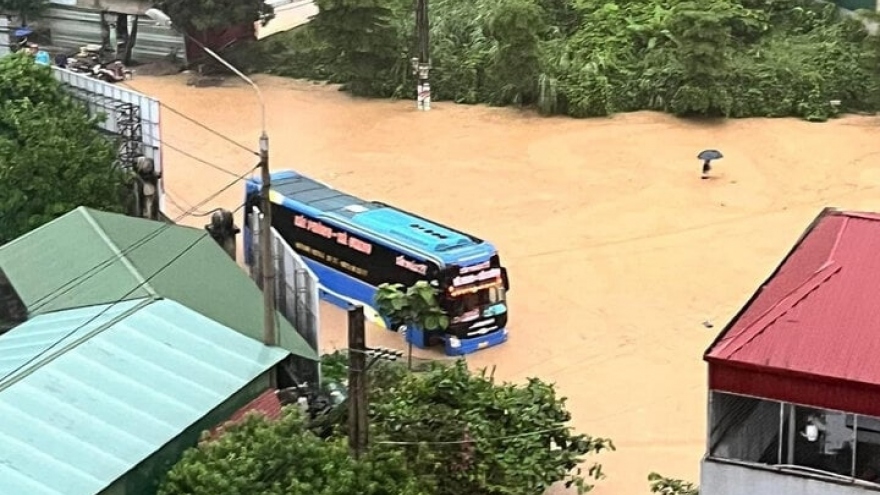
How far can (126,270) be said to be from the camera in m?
16.5

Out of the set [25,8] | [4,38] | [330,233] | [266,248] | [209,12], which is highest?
[209,12]

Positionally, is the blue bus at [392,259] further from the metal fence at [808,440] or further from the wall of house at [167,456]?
the metal fence at [808,440]

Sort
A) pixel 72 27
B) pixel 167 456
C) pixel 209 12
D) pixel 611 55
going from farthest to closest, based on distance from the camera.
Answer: pixel 72 27, pixel 209 12, pixel 611 55, pixel 167 456

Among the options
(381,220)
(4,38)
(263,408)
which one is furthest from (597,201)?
(4,38)

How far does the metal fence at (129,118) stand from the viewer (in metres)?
24.0

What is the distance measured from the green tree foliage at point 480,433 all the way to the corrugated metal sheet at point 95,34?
25.4 metres

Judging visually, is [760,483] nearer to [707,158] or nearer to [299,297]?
[299,297]

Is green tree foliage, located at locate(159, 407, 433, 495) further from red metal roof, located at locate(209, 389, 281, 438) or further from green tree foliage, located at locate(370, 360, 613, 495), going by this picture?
green tree foliage, located at locate(370, 360, 613, 495)

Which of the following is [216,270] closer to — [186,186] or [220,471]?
[220,471]

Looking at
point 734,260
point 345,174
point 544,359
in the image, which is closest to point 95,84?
point 345,174

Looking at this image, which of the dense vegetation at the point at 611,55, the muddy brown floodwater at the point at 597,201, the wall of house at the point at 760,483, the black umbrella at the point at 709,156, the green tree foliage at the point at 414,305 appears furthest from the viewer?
the dense vegetation at the point at 611,55

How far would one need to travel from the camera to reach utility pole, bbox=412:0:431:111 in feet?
112

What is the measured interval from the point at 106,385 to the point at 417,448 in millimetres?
3314

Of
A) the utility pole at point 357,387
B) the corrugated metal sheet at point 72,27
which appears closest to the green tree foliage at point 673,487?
the utility pole at point 357,387
